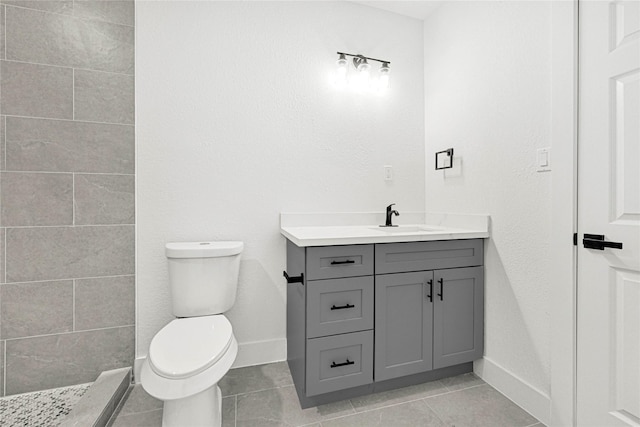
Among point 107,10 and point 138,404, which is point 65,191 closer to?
point 107,10

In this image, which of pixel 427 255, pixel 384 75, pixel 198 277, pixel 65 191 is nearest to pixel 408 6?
pixel 384 75

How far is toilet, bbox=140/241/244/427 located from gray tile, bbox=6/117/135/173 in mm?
608

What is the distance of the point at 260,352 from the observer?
196cm

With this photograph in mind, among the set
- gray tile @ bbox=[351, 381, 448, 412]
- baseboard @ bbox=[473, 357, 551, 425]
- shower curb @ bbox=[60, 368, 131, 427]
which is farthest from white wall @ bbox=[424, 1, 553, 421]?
shower curb @ bbox=[60, 368, 131, 427]

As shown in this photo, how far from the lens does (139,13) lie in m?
1.74

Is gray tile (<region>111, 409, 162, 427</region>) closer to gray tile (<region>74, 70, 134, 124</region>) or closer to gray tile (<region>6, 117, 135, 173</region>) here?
gray tile (<region>6, 117, 135, 173</region>)

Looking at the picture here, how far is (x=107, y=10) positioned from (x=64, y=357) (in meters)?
1.92

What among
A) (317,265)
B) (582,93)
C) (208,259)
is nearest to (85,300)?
(208,259)

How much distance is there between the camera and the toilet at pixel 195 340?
1106 millimetres

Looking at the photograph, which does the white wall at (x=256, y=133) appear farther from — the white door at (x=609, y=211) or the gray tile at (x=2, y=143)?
the white door at (x=609, y=211)

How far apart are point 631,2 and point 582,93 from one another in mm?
319

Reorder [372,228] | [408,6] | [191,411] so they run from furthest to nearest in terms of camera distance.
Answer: [408,6] < [372,228] < [191,411]

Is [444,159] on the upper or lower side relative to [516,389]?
upper

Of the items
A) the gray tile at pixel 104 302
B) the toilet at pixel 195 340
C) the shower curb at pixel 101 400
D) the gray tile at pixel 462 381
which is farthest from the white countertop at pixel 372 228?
the shower curb at pixel 101 400
